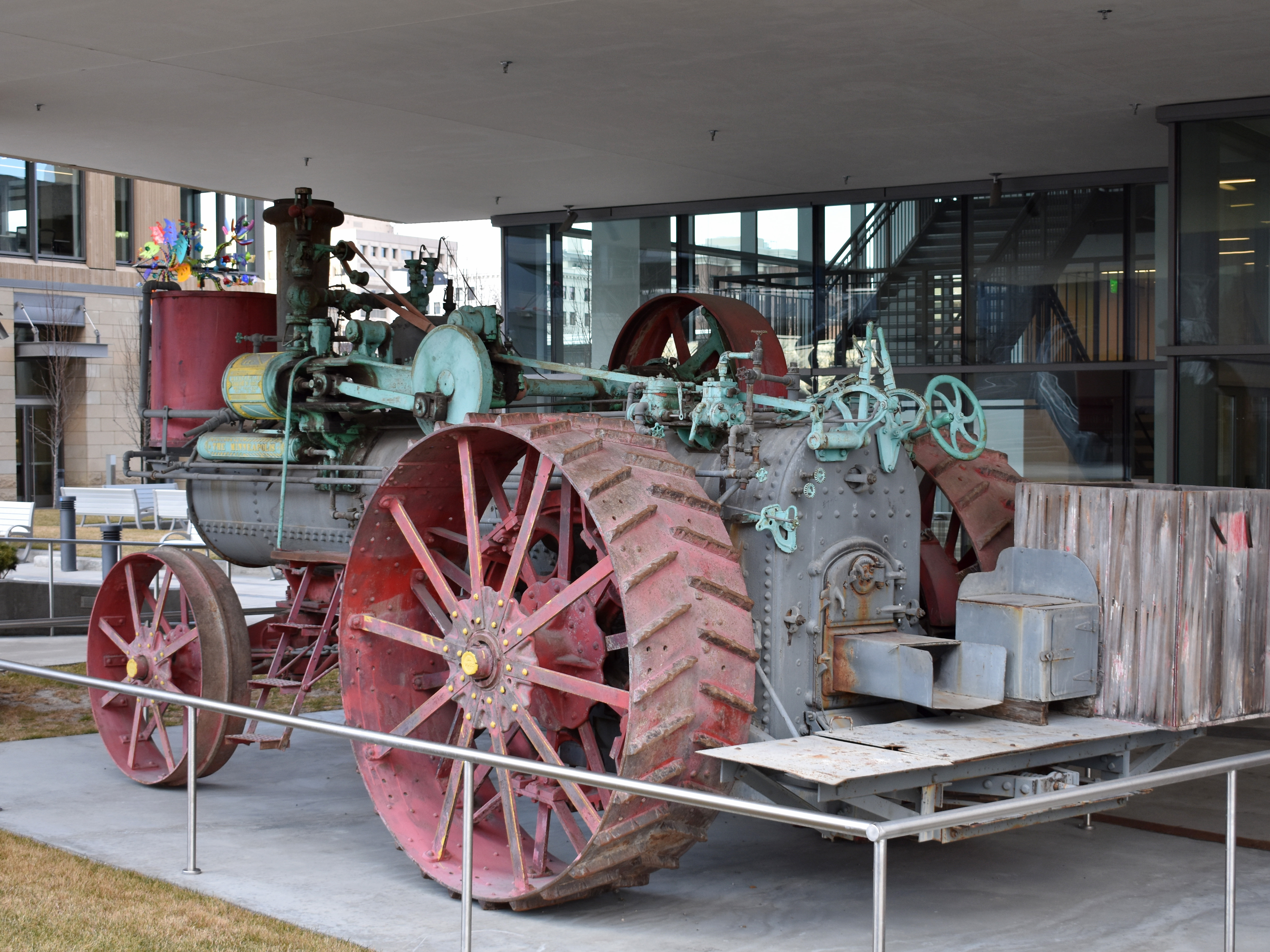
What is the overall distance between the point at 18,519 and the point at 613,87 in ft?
38.3

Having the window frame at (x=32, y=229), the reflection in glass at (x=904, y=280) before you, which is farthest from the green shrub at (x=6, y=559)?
the window frame at (x=32, y=229)

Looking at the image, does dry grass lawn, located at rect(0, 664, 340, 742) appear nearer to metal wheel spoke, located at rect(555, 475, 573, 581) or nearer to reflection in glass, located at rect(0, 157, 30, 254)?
metal wheel spoke, located at rect(555, 475, 573, 581)

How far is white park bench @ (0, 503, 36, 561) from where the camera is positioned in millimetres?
17328

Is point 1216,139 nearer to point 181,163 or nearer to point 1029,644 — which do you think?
point 1029,644

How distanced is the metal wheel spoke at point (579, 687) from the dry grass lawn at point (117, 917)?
1.09m

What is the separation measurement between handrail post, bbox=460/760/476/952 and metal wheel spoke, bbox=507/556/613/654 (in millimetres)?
646

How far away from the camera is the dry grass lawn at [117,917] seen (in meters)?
4.97

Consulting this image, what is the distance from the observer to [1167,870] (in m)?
6.05

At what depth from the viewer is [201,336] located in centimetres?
845

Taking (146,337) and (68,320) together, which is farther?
(68,320)

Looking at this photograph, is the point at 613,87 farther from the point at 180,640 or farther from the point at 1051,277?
the point at 1051,277

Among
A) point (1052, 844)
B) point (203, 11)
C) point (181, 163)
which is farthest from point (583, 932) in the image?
point (181, 163)

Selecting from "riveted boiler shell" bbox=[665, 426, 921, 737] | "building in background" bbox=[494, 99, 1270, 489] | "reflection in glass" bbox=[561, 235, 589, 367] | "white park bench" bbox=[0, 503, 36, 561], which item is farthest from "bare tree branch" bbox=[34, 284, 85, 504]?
"riveted boiler shell" bbox=[665, 426, 921, 737]

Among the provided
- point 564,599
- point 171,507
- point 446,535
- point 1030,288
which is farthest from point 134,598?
point 171,507
